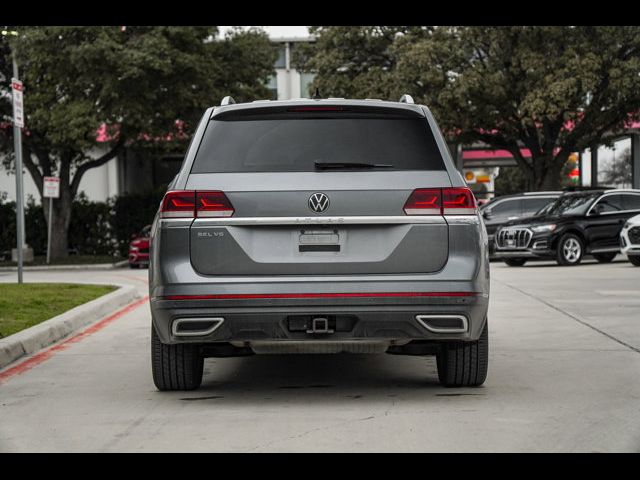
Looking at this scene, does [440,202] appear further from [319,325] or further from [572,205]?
[572,205]

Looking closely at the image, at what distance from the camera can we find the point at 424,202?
6.75m

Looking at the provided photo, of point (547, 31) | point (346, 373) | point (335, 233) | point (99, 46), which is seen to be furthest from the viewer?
point (547, 31)

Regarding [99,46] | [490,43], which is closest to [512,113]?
[490,43]

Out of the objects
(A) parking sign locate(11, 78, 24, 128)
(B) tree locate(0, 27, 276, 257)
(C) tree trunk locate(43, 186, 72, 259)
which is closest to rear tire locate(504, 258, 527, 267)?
(B) tree locate(0, 27, 276, 257)

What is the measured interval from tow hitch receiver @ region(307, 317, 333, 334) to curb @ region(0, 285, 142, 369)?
3692 mm

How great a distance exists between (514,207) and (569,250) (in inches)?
202

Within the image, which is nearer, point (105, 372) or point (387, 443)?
point (387, 443)

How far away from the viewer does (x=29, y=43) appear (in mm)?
31438

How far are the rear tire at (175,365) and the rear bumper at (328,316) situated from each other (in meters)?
0.58

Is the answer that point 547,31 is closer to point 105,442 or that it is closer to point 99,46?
point 99,46

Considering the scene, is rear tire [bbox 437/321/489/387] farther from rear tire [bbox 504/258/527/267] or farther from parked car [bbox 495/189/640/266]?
rear tire [bbox 504/258/527/267]

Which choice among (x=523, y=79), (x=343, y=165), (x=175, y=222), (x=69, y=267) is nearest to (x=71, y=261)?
(x=69, y=267)

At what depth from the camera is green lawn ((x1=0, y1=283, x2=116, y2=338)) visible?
38.9 ft
